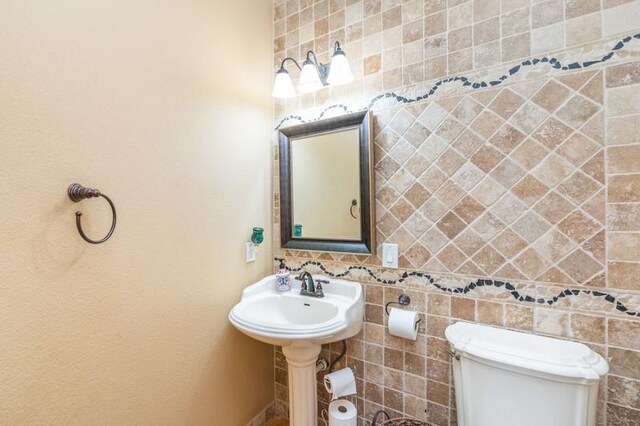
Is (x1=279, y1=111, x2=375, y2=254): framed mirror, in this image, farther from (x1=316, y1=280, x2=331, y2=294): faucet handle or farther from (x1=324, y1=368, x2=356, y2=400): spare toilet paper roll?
A: (x1=324, y1=368, x2=356, y2=400): spare toilet paper roll

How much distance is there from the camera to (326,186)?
1677 mm

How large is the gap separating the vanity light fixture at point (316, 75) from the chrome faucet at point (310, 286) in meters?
1.02

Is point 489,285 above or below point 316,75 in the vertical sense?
below

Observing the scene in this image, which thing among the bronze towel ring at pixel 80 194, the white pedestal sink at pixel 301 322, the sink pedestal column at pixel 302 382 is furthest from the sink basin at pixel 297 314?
the bronze towel ring at pixel 80 194

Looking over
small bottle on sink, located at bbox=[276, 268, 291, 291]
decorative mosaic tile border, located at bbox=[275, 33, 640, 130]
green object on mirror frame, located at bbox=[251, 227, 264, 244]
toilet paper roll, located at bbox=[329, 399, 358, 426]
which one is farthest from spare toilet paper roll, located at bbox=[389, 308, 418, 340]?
decorative mosaic tile border, located at bbox=[275, 33, 640, 130]

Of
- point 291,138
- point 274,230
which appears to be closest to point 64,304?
point 274,230

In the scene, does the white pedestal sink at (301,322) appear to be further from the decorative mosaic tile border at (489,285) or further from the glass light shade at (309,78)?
the glass light shade at (309,78)

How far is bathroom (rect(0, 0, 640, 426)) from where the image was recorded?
3.06ft

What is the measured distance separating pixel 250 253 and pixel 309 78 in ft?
3.37

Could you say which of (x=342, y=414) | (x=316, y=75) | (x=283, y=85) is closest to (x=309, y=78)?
(x=316, y=75)

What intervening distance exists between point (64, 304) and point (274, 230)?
42.8 inches

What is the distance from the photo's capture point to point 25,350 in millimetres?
864

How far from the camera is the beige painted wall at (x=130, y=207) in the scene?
Answer: 0.87 meters

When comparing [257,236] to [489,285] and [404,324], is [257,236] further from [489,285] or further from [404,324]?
[489,285]
